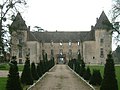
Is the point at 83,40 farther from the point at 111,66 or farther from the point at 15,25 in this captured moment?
the point at 111,66

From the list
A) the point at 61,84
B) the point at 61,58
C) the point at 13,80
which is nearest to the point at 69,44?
the point at 61,58

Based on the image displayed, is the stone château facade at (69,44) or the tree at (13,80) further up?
the stone château facade at (69,44)

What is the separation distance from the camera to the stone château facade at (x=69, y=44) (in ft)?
276

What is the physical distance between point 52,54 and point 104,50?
18.6 m

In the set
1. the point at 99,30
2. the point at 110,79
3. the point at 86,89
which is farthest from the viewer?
the point at 99,30

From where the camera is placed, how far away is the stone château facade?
84.2 m

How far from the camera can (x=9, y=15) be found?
123 ft

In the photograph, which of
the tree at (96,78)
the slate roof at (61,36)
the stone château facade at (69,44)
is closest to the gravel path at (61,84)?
the tree at (96,78)

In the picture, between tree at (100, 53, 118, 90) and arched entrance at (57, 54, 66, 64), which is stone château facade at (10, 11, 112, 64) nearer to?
arched entrance at (57, 54, 66, 64)

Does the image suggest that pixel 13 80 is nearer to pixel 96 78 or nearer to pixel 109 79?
pixel 109 79

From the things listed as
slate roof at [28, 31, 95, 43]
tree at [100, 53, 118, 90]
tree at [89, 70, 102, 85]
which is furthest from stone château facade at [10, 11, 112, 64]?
tree at [100, 53, 118, 90]

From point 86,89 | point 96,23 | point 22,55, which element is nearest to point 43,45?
point 22,55

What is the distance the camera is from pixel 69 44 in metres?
97.6

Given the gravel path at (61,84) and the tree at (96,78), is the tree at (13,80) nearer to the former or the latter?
the gravel path at (61,84)
